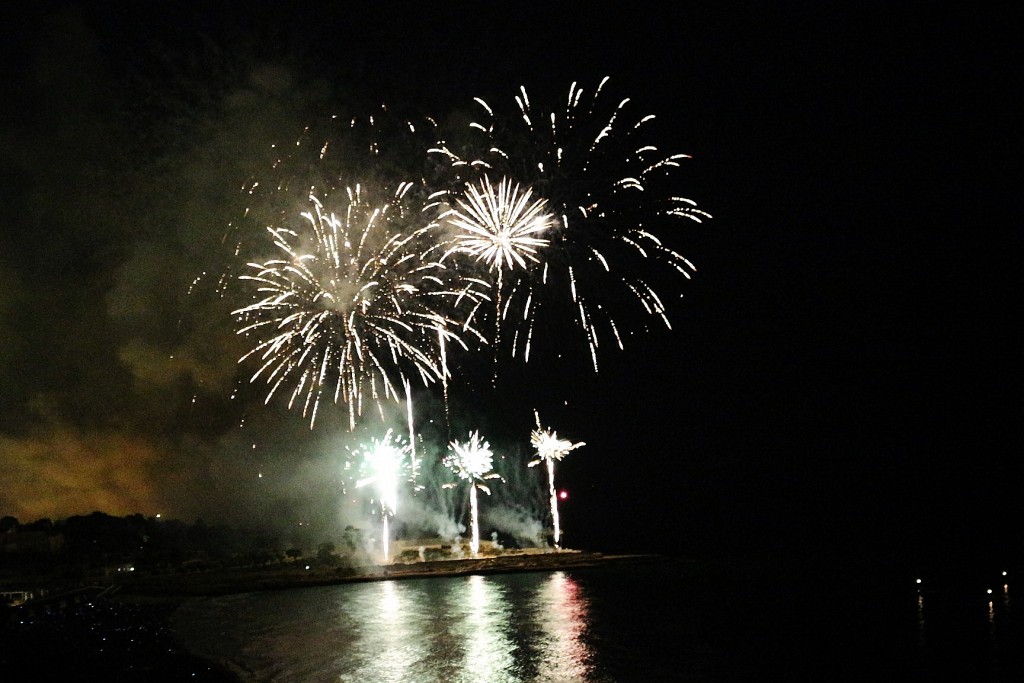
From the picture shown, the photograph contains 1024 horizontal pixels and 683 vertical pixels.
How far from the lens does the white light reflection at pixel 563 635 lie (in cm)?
1310

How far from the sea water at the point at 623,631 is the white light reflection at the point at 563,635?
4cm

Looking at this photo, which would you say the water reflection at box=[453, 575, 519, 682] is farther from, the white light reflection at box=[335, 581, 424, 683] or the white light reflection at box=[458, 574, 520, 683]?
the white light reflection at box=[335, 581, 424, 683]

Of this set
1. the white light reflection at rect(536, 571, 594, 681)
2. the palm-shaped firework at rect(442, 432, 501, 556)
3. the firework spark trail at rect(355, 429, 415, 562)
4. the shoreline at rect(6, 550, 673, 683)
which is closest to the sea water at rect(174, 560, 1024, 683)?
the white light reflection at rect(536, 571, 594, 681)

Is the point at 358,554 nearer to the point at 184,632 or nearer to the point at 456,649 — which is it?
the point at 184,632

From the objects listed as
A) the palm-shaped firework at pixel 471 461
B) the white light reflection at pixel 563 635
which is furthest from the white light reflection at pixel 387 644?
the palm-shaped firework at pixel 471 461

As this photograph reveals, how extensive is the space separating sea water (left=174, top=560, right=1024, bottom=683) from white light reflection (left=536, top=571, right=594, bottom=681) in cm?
4

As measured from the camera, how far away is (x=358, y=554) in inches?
1737

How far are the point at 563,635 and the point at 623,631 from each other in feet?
4.87

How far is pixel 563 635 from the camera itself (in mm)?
16547

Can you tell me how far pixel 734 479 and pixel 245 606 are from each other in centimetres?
6749

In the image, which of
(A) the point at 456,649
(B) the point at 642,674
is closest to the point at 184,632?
(A) the point at 456,649

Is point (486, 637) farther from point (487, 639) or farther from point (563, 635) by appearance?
point (563, 635)

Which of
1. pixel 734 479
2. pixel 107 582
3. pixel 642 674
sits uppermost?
pixel 734 479

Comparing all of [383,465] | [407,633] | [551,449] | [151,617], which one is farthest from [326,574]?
[551,449]
